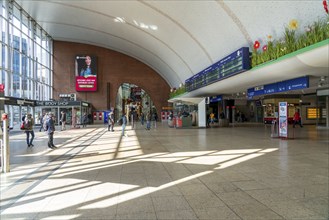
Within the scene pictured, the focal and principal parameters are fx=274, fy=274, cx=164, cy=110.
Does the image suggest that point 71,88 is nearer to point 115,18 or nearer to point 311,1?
point 115,18

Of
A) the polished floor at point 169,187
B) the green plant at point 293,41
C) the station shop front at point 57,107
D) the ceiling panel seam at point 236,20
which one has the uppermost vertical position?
the ceiling panel seam at point 236,20

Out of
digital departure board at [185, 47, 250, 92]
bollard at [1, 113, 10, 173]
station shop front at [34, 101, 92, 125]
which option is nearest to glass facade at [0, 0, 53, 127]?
station shop front at [34, 101, 92, 125]

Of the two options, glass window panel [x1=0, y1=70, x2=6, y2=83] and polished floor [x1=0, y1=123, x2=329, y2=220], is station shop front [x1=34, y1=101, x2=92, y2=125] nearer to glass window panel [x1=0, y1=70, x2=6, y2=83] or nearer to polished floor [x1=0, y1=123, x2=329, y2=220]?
glass window panel [x1=0, y1=70, x2=6, y2=83]

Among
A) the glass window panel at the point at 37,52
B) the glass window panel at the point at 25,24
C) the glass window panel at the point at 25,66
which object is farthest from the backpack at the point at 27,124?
the glass window panel at the point at 37,52

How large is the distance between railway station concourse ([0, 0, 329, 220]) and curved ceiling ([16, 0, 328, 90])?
0.08m

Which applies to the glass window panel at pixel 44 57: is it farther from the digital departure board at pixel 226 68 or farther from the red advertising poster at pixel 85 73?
the digital departure board at pixel 226 68

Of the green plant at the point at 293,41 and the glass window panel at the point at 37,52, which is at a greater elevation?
the glass window panel at the point at 37,52

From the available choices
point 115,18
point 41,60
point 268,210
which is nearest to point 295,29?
point 268,210

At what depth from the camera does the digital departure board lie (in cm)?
1189

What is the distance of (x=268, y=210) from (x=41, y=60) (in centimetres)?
3247

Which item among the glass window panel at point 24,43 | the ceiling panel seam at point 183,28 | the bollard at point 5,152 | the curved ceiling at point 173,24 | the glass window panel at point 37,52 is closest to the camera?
the bollard at point 5,152

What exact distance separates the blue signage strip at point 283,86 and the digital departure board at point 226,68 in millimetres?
2272

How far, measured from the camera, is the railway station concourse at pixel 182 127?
4.44 meters

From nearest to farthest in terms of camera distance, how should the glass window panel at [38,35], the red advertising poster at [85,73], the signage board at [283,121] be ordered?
the signage board at [283,121] < the glass window panel at [38,35] < the red advertising poster at [85,73]
